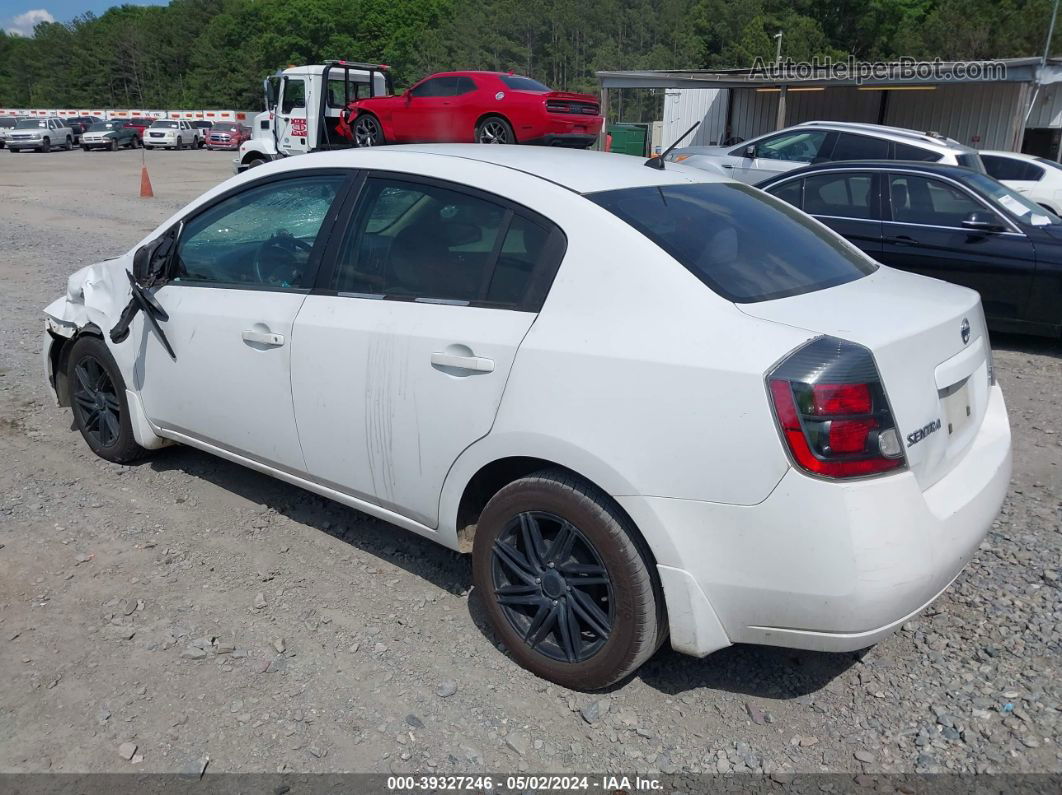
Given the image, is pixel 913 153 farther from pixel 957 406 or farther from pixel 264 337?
pixel 264 337

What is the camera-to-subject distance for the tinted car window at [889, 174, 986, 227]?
24.7 ft

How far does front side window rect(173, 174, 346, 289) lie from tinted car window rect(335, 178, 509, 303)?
0.78ft

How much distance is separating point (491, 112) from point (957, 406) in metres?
14.9

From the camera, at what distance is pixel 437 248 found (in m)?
3.26

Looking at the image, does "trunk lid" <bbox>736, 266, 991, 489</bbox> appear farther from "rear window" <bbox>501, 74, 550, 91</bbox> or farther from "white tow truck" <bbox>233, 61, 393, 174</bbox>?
"white tow truck" <bbox>233, 61, 393, 174</bbox>

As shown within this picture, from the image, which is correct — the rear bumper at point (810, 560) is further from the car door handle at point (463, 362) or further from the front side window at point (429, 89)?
the front side window at point (429, 89)

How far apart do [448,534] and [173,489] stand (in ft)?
6.58

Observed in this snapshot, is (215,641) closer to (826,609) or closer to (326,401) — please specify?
(326,401)

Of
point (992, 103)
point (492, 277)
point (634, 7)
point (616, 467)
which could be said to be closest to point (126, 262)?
point (492, 277)

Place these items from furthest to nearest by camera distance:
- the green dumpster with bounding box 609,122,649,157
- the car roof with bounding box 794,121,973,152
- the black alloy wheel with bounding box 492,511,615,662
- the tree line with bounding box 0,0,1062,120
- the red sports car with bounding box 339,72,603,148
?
the tree line with bounding box 0,0,1062,120, the green dumpster with bounding box 609,122,649,157, the red sports car with bounding box 339,72,603,148, the car roof with bounding box 794,121,973,152, the black alloy wheel with bounding box 492,511,615,662

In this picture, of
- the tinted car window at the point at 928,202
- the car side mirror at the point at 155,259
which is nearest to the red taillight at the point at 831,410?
the car side mirror at the point at 155,259

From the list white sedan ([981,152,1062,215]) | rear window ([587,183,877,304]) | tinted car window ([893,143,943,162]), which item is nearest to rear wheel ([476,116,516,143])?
tinted car window ([893,143,943,162])

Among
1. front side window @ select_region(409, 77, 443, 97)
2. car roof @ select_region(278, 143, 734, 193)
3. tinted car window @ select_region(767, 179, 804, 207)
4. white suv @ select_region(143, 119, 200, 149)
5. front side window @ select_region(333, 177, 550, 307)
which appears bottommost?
white suv @ select_region(143, 119, 200, 149)

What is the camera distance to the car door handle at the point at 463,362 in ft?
9.47
